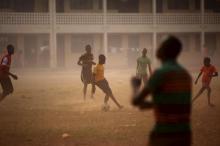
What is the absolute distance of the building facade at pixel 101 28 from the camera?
2727cm

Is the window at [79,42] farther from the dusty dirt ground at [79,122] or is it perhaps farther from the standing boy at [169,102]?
the standing boy at [169,102]

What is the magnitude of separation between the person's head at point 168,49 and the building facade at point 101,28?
77.4 ft

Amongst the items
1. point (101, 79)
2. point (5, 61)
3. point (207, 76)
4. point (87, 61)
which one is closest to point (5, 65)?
point (5, 61)

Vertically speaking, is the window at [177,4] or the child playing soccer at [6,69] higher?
the window at [177,4]

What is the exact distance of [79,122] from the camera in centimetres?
898

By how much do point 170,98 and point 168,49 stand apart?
454 millimetres

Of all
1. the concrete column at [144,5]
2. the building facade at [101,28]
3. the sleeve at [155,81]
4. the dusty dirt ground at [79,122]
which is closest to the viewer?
the sleeve at [155,81]

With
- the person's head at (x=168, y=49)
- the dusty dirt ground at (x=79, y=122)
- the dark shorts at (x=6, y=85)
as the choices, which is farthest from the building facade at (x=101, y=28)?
the person's head at (x=168, y=49)

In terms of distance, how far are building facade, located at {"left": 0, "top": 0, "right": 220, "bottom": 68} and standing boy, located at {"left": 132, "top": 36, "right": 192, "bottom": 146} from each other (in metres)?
23.7

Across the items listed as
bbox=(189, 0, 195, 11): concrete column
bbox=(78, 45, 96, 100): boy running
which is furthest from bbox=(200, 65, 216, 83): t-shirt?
bbox=(189, 0, 195, 11): concrete column

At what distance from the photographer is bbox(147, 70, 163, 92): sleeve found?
343cm

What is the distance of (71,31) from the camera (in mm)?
27484

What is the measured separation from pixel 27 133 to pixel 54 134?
54 centimetres

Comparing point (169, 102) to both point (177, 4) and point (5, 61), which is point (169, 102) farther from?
point (177, 4)
